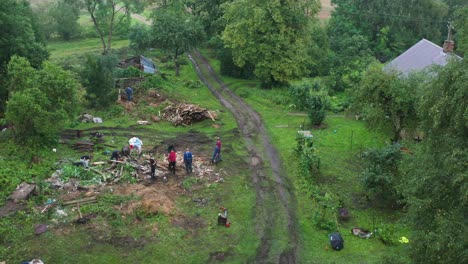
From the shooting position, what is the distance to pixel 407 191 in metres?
15.6

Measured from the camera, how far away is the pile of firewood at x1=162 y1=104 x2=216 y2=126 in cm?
3538

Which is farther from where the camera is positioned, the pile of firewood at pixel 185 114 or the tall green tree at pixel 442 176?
the pile of firewood at pixel 185 114

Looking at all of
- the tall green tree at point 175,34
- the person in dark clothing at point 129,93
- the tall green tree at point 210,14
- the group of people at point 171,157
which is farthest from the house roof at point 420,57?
the tall green tree at point 210,14

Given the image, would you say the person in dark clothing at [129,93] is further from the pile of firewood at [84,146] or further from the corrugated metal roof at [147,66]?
the pile of firewood at [84,146]

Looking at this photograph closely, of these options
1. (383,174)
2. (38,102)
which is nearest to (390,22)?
(383,174)

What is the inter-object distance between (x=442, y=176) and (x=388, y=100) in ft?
48.1

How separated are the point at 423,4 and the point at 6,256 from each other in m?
52.8

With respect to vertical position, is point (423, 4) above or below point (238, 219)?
above

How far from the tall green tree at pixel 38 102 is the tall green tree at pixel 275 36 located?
19.1m

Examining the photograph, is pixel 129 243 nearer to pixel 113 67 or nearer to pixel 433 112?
pixel 433 112

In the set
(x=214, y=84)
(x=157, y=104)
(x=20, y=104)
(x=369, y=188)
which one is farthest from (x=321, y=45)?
(x=20, y=104)

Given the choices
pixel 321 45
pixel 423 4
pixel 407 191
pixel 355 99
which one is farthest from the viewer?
pixel 423 4

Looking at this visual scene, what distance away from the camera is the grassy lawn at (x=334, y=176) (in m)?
20.5

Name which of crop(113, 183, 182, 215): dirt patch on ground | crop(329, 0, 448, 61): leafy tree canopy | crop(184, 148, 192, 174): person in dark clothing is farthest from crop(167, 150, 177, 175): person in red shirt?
crop(329, 0, 448, 61): leafy tree canopy
